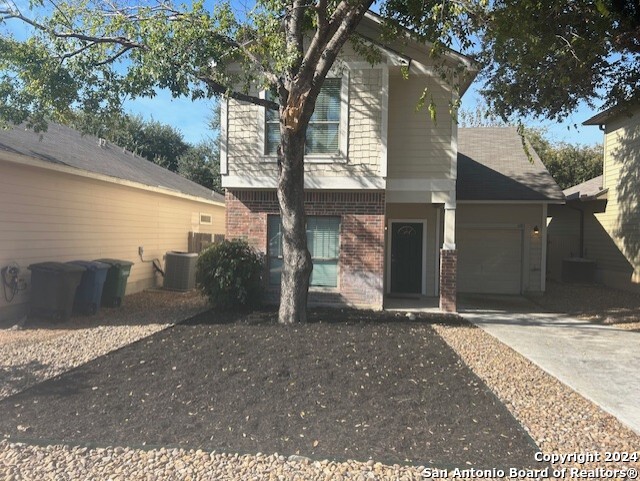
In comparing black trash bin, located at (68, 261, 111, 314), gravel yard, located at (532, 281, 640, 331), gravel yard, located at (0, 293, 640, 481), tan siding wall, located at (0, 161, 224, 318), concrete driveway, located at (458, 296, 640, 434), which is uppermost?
tan siding wall, located at (0, 161, 224, 318)

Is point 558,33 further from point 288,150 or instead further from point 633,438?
point 633,438

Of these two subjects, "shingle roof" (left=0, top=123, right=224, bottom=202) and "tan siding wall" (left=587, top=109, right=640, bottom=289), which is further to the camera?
"tan siding wall" (left=587, top=109, right=640, bottom=289)

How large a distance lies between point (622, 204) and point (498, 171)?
4.17 m

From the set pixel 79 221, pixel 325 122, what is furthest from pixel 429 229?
pixel 79 221

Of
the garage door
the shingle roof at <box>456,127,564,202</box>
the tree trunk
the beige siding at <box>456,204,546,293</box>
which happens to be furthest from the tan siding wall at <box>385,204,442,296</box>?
the tree trunk

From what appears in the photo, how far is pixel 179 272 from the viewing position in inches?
527

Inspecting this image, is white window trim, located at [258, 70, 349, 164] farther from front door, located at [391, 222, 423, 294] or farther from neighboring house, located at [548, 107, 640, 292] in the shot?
neighboring house, located at [548, 107, 640, 292]

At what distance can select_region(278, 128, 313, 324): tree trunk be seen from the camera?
798 centimetres

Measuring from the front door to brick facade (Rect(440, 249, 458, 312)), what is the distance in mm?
2446

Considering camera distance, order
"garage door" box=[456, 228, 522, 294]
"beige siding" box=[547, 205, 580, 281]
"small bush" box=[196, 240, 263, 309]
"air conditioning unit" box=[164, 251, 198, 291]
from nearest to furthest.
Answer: "small bush" box=[196, 240, 263, 309], "air conditioning unit" box=[164, 251, 198, 291], "garage door" box=[456, 228, 522, 294], "beige siding" box=[547, 205, 580, 281]

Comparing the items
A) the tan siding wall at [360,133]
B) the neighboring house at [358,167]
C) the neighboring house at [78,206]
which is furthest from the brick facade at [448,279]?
the neighboring house at [78,206]

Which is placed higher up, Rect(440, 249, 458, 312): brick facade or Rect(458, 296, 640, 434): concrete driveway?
Rect(440, 249, 458, 312): brick facade

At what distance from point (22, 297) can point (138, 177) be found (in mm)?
4921

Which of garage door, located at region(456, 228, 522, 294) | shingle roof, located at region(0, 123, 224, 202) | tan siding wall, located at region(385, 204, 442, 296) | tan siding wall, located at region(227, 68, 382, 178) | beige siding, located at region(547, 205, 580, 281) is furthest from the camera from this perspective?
beige siding, located at region(547, 205, 580, 281)
